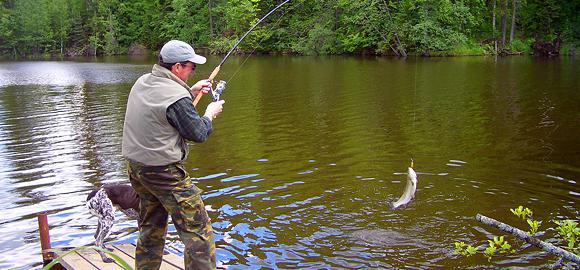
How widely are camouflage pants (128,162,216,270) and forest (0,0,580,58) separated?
31.1 m

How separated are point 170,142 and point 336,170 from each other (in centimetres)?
734

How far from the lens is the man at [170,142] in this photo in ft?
14.0

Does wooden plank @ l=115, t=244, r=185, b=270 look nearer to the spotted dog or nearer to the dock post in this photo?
the spotted dog

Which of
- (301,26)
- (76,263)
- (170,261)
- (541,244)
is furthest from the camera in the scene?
(301,26)

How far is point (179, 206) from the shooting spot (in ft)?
14.7

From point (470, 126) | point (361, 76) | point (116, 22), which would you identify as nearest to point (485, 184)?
point (470, 126)

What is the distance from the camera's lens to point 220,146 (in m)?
14.1

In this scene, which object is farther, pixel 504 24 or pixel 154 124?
pixel 504 24

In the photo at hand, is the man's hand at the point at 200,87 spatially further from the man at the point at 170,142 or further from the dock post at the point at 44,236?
the dock post at the point at 44,236

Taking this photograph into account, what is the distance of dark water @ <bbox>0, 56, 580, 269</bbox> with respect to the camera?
295 inches

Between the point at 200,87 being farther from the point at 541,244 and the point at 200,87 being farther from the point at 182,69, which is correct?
the point at 541,244

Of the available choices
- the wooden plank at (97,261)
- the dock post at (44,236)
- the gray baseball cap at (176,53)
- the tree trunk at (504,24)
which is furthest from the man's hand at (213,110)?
the tree trunk at (504,24)

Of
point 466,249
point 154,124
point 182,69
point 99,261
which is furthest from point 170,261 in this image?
point 466,249

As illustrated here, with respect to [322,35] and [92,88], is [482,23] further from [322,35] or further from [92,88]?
[92,88]
